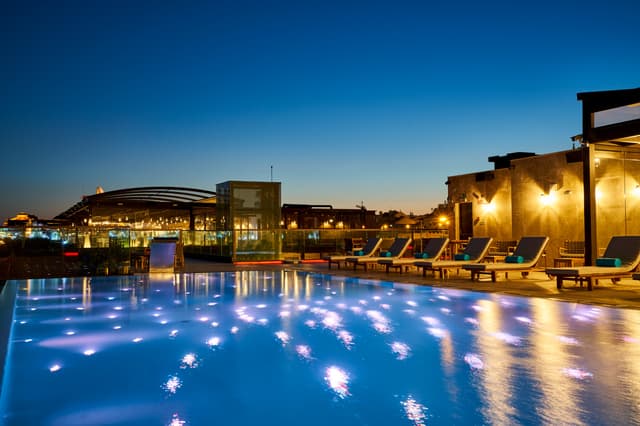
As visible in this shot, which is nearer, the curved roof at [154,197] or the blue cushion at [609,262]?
the blue cushion at [609,262]

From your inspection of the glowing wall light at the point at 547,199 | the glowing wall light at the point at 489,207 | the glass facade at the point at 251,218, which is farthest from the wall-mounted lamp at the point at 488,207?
the glass facade at the point at 251,218

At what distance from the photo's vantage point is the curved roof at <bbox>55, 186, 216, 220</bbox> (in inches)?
1168

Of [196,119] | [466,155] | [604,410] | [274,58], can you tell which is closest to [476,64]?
[274,58]

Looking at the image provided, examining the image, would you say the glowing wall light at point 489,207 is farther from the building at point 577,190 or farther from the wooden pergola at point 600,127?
the wooden pergola at point 600,127

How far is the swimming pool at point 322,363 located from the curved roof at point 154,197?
22764 mm

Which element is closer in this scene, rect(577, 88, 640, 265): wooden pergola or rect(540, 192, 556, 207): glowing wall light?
rect(577, 88, 640, 265): wooden pergola

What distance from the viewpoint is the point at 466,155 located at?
100ft

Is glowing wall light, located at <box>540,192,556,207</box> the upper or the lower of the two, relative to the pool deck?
upper

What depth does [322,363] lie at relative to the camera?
423 cm

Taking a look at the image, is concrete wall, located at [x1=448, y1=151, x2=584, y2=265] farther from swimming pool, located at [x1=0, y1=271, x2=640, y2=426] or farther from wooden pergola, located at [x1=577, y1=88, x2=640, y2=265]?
swimming pool, located at [x1=0, y1=271, x2=640, y2=426]

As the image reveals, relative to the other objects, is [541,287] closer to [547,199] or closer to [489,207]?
[547,199]

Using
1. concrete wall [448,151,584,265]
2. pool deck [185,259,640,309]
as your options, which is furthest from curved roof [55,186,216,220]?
pool deck [185,259,640,309]

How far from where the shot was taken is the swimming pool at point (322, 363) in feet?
9.97

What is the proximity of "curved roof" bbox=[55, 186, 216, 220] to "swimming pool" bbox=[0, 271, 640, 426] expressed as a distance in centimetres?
2276
